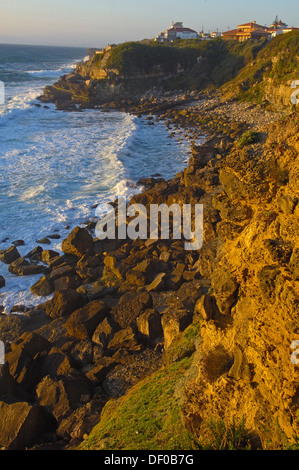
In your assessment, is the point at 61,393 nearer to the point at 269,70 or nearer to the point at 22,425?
the point at 22,425

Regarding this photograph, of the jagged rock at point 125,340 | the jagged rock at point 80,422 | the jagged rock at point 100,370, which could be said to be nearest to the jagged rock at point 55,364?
the jagged rock at point 100,370

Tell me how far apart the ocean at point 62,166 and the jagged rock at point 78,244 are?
1059mm

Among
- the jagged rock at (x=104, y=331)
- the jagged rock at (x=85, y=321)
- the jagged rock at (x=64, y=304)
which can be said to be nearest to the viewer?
the jagged rock at (x=104, y=331)

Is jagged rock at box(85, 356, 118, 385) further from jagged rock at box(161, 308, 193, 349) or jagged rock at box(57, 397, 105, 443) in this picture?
jagged rock at box(161, 308, 193, 349)

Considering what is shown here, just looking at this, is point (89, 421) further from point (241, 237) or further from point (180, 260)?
point (180, 260)

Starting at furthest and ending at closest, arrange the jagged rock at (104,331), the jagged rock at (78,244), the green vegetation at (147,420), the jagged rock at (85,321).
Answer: the jagged rock at (78,244) < the jagged rock at (85,321) < the jagged rock at (104,331) < the green vegetation at (147,420)

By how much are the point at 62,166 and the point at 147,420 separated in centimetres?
2244

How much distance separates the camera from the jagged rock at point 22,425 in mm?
6789

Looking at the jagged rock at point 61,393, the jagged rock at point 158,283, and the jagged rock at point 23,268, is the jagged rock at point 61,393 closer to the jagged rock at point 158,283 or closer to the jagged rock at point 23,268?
the jagged rock at point 158,283

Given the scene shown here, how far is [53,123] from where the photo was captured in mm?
40094

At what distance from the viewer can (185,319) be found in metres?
8.55

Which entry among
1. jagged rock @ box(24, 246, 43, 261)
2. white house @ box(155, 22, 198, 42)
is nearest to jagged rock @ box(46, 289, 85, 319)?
jagged rock @ box(24, 246, 43, 261)

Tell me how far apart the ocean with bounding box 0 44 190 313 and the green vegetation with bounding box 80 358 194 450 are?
6698 millimetres

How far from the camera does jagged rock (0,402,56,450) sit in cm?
679
